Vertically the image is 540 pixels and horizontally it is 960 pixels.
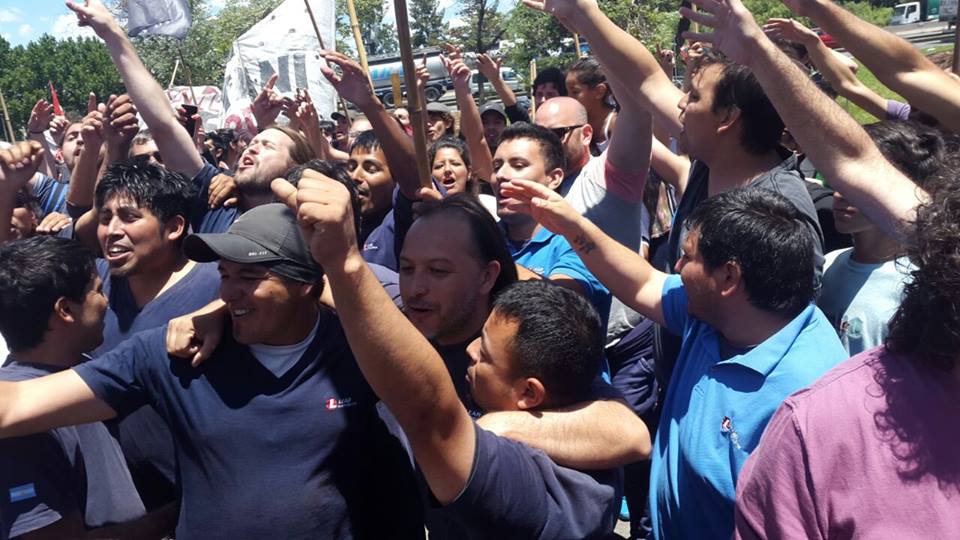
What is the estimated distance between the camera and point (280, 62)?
Result: 1226cm

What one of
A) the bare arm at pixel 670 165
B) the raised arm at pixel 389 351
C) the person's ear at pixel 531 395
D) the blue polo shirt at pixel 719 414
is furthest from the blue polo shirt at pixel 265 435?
the bare arm at pixel 670 165

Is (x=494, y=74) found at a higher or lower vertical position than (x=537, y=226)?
higher

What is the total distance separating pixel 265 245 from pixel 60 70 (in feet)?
203

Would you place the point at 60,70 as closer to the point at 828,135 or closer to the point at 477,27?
the point at 477,27

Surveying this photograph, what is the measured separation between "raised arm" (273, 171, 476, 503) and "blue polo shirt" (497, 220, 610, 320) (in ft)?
4.19

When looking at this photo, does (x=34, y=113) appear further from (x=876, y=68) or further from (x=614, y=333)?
(x=876, y=68)

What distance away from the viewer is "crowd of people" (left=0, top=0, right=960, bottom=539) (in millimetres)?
1340

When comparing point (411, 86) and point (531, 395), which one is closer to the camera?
point (531, 395)

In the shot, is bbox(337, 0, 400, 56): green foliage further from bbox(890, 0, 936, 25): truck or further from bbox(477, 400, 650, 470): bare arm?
bbox(477, 400, 650, 470): bare arm

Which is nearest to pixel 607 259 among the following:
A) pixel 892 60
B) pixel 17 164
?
pixel 892 60

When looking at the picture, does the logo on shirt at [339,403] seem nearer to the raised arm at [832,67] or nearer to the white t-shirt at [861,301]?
the white t-shirt at [861,301]

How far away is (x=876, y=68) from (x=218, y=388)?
2.12 m

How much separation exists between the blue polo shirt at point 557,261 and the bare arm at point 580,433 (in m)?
0.81

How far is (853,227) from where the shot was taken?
2611 millimetres
